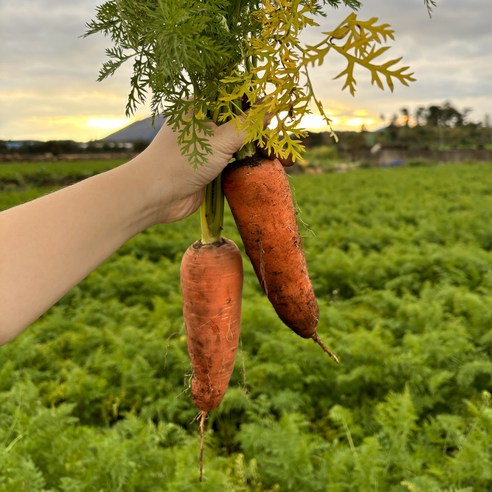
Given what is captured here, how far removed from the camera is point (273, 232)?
1892 millimetres

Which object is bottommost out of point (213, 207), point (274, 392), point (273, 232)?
point (274, 392)

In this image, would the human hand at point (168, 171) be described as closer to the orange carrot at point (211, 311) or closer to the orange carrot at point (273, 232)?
the orange carrot at point (273, 232)

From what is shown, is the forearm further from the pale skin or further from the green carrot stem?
the green carrot stem

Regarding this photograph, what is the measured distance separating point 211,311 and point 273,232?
39 centimetres

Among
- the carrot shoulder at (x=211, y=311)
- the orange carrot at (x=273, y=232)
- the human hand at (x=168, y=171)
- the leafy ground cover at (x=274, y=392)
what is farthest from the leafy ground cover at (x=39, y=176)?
the human hand at (x=168, y=171)

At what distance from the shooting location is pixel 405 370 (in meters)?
4.88

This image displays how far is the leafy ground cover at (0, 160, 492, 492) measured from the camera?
359cm

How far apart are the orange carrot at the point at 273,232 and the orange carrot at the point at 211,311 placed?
0.30 feet

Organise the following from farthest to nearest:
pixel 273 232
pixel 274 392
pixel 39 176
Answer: pixel 39 176 → pixel 274 392 → pixel 273 232

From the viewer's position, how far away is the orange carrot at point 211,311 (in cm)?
187

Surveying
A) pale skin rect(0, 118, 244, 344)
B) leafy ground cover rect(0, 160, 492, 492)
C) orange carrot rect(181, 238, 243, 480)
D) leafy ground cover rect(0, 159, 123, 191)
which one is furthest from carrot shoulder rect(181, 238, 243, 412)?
leafy ground cover rect(0, 159, 123, 191)

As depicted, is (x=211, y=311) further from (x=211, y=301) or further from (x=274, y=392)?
(x=274, y=392)

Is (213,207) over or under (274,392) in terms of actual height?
over

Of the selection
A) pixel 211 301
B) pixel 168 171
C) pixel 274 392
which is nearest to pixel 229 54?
pixel 168 171
